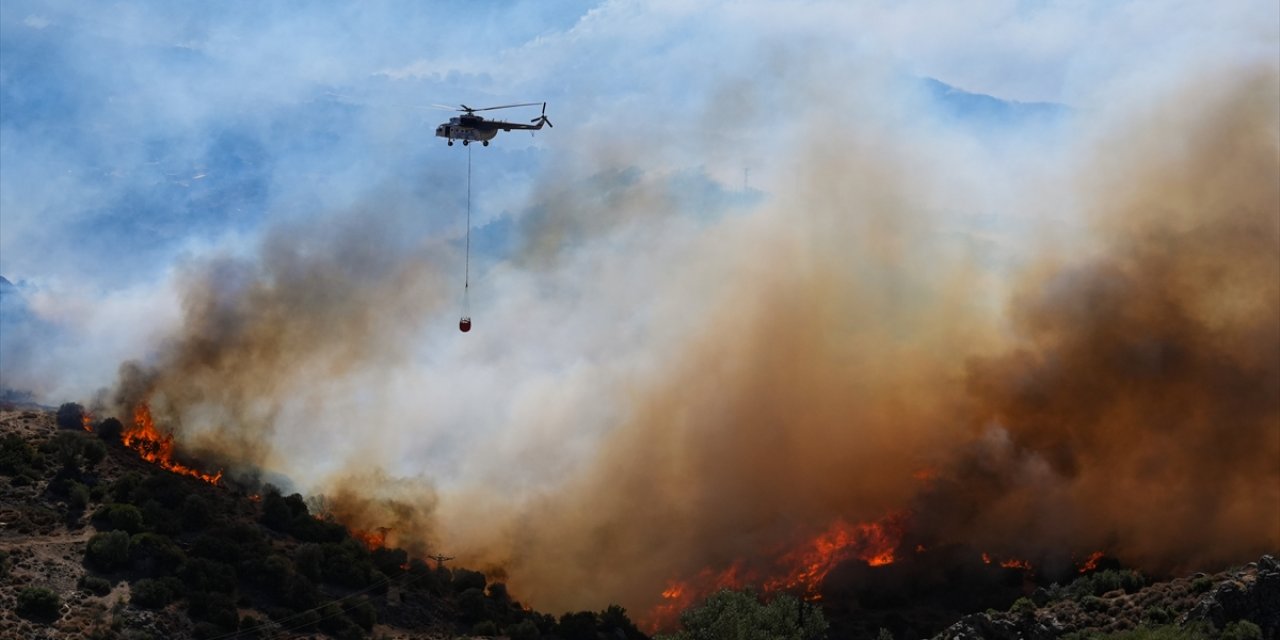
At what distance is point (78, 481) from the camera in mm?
99250

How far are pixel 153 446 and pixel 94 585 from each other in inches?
1121

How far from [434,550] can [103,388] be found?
36.3m

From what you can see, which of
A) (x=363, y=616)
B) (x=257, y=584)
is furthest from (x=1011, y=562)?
(x=257, y=584)

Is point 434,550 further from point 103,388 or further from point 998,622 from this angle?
point 998,622

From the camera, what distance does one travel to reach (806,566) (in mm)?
110062

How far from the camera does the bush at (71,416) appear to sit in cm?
10925

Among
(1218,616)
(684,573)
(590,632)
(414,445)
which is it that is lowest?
(1218,616)

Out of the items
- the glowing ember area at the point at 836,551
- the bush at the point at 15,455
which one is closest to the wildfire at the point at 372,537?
the bush at the point at 15,455

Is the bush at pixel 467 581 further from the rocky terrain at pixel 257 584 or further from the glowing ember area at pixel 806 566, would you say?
the glowing ember area at pixel 806 566

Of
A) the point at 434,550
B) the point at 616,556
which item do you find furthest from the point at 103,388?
the point at 616,556

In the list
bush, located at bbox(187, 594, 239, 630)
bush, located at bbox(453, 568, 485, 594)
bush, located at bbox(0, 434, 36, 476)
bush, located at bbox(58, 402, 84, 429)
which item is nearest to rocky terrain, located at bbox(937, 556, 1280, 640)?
bush, located at bbox(453, 568, 485, 594)

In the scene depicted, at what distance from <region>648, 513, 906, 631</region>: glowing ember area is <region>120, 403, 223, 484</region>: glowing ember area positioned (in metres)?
39.6

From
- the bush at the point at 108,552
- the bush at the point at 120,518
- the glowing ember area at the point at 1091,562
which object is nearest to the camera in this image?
the bush at the point at 108,552

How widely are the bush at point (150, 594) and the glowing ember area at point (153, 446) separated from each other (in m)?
22.0
